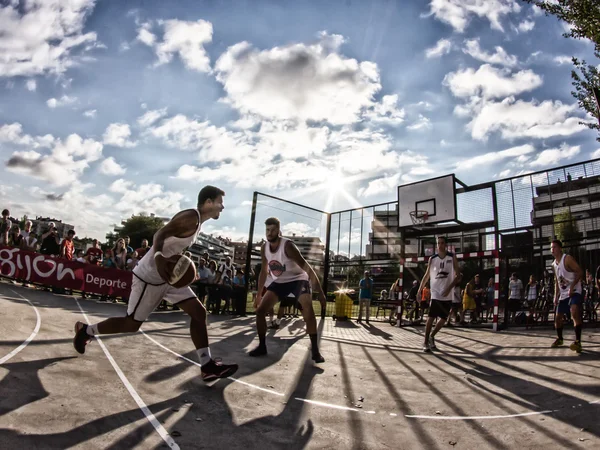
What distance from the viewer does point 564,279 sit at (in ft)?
23.2

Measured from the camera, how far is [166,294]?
414 centimetres

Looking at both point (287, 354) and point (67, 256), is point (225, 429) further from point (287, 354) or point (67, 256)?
point (67, 256)

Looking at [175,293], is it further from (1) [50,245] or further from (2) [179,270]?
(1) [50,245]

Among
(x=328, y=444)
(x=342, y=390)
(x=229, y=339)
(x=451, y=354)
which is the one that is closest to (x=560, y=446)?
(x=328, y=444)

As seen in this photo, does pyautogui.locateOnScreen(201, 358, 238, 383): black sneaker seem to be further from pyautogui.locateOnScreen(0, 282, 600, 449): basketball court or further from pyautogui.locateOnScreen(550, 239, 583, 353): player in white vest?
pyautogui.locateOnScreen(550, 239, 583, 353): player in white vest

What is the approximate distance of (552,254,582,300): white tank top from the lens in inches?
271

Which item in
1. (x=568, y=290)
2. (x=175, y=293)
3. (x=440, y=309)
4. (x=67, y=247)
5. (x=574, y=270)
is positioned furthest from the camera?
(x=67, y=247)

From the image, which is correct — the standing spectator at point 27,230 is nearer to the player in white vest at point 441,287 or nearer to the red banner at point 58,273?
the red banner at point 58,273

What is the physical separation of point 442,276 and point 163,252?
213 inches

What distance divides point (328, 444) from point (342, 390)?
4.88 feet

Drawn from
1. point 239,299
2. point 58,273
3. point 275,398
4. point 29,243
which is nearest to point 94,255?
point 58,273

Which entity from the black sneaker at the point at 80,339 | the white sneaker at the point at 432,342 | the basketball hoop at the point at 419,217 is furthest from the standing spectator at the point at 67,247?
the basketball hoop at the point at 419,217

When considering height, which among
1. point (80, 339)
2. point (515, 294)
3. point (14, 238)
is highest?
point (14, 238)

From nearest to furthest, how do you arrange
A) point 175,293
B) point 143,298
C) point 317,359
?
point 143,298 < point 175,293 < point 317,359
